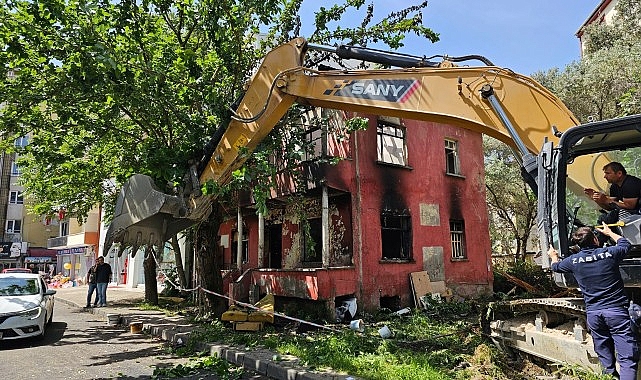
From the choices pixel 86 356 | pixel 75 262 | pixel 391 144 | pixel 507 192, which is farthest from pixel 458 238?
pixel 75 262

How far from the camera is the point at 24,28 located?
778 centimetres

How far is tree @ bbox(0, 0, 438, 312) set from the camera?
27.2 feet

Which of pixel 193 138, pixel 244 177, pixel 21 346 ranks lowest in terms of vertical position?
pixel 21 346

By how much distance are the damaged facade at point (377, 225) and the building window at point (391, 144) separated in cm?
4

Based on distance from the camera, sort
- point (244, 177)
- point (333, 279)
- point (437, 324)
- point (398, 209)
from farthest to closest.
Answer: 1. point (398, 209)
2. point (333, 279)
3. point (437, 324)
4. point (244, 177)

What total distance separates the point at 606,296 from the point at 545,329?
1618 millimetres

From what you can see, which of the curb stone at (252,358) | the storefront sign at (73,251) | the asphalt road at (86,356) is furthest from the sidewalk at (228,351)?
the storefront sign at (73,251)

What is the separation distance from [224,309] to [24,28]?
778 centimetres

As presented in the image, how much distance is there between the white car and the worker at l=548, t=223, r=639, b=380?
1046 centimetres

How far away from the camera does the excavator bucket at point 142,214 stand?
6934mm

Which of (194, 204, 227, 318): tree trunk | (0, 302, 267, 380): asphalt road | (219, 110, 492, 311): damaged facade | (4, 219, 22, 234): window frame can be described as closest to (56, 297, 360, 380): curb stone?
(0, 302, 267, 380): asphalt road

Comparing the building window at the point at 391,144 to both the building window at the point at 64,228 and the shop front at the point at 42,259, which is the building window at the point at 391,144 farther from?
the shop front at the point at 42,259

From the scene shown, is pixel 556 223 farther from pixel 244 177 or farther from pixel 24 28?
pixel 24 28

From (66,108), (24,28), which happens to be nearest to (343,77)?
(24,28)
